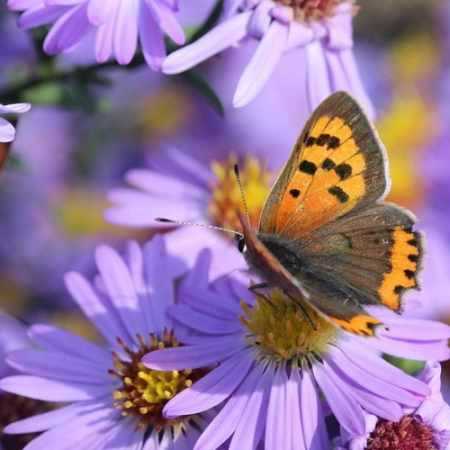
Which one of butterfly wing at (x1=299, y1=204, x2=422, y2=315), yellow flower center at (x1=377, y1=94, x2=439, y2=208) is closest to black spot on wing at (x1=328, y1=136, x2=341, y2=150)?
butterfly wing at (x1=299, y1=204, x2=422, y2=315)

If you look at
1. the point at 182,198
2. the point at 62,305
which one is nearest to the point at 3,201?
the point at 62,305

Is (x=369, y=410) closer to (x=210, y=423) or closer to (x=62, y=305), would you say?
(x=210, y=423)

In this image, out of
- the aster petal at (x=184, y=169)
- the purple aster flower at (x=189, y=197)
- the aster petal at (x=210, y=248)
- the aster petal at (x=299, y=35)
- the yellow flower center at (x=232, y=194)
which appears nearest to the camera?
the aster petal at (x=299, y=35)

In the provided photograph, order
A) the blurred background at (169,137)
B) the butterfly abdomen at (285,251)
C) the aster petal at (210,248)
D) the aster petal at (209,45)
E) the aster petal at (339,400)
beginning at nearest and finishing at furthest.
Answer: the aster petal at (339,400), the butterfly abdomen at (285,251), the aster petal at (209,45), the aster petal at (210,248), the blurred background at (169,137)

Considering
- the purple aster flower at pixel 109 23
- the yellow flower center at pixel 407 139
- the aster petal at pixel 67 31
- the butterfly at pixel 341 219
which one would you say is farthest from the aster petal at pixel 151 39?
the yellow flower center at pixel 407 139

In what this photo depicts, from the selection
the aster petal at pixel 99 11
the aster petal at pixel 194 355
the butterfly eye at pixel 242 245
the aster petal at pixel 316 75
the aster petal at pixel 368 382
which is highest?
the aster petal at pixel 99 11

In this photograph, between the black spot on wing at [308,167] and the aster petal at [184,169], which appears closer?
the black spot on wing at [308,167]

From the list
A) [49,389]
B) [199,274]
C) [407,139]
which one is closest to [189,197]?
[199,274]

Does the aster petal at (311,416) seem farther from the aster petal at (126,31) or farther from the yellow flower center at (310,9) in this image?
the yellow flower center at (310,9)
